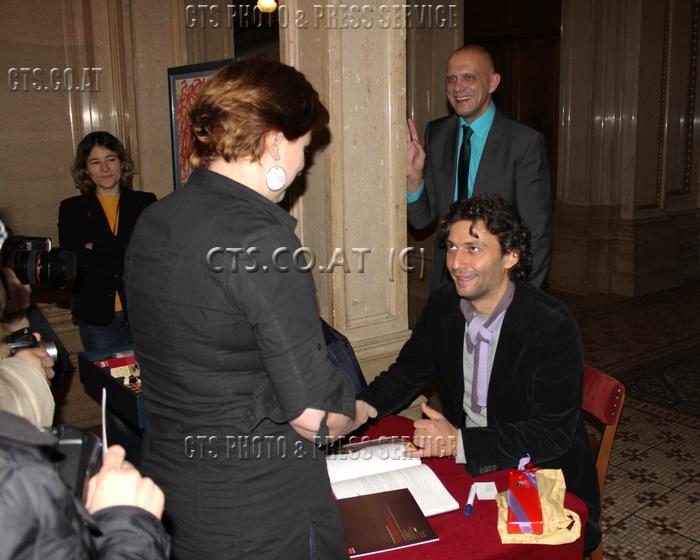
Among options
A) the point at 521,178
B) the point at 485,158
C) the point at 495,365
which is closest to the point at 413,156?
the point at 485,158

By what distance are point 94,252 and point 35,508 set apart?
2895 millimetres

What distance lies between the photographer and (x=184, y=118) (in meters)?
3.36

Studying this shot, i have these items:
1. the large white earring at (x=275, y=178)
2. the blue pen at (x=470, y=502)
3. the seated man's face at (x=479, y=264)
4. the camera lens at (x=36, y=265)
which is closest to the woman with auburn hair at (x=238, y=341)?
the large white earring at (x=275, y=178)

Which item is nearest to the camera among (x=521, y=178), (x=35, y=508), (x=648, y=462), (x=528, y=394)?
(x=35, y=508)

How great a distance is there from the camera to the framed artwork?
3223 mm

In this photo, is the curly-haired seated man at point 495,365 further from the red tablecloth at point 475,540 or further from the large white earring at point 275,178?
the large white earring at point 275,178

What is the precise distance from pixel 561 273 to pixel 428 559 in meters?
6.26

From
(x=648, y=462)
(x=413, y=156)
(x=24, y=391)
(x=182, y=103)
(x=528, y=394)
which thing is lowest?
(x=648, y=462)

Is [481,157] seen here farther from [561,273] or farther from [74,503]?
[561,273]

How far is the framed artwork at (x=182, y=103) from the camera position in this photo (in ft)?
10.6

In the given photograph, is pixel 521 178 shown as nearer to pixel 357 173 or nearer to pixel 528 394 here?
pixel 357 173

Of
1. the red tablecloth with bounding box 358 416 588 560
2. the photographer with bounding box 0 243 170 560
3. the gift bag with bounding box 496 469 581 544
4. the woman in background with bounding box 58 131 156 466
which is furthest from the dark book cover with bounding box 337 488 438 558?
the woman in background with bounding box 58 131 156 466

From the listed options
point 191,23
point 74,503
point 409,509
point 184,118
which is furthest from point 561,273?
point 74,503

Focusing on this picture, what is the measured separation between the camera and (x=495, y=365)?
2.07 meters
